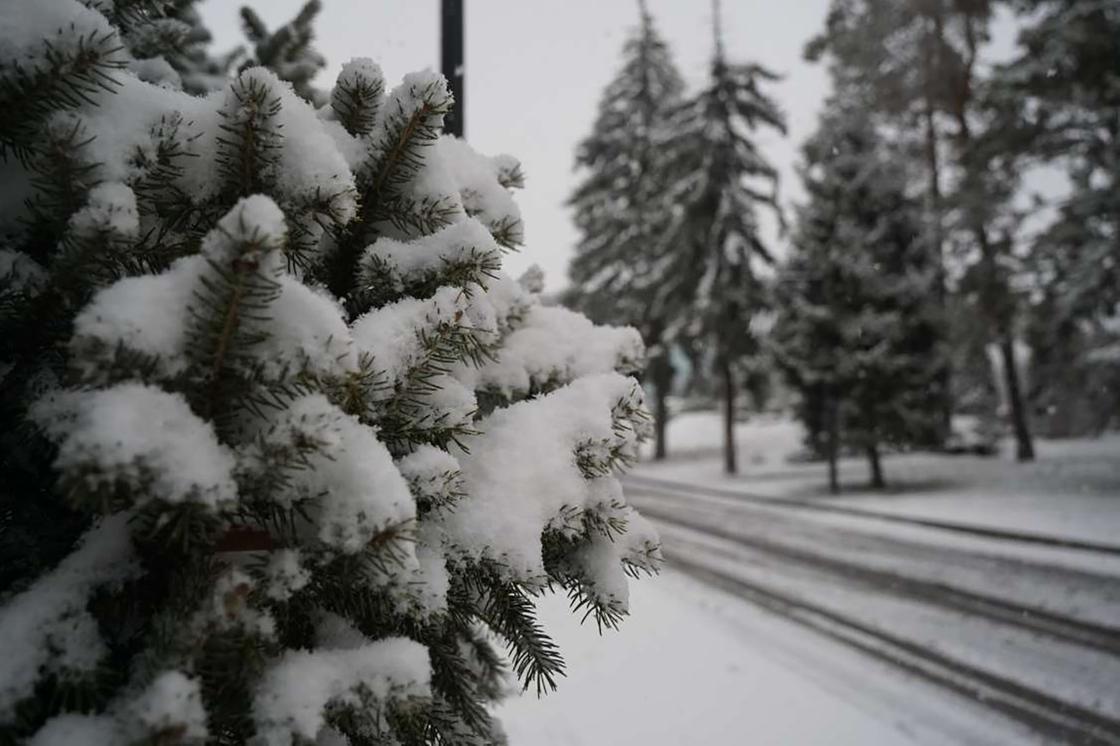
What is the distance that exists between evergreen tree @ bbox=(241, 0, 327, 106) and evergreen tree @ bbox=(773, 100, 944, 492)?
13.7 meters

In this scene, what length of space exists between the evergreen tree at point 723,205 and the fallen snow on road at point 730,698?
41.4ft

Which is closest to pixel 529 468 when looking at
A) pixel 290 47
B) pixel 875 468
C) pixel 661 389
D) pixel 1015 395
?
pixel 290 47

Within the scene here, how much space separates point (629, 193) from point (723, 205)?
674 cm

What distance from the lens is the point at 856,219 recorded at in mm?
16031

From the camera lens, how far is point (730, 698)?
5.12 meters

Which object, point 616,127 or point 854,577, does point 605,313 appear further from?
point 854,577

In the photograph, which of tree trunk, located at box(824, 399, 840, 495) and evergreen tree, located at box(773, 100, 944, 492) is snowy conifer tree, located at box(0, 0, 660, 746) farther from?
tree trunk, located at box(824, 399, 840, 495)

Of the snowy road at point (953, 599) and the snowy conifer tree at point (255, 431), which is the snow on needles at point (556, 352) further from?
the snowy road at point (953, 599)

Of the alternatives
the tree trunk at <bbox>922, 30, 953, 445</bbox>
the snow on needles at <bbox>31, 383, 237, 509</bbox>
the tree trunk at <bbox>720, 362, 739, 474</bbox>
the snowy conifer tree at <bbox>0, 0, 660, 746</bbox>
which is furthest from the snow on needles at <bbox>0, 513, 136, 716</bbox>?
the tree trunk at <bbox>720, 362, 739, 474</bbox>

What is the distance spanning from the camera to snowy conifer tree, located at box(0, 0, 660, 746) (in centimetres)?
79

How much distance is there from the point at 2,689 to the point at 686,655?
616 cm

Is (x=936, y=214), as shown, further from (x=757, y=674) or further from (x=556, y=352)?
(x=556, y=352)

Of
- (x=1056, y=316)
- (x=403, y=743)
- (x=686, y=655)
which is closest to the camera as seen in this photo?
(x=403, y=743)

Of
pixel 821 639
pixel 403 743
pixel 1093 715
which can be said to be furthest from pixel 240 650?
pixel 821 639
